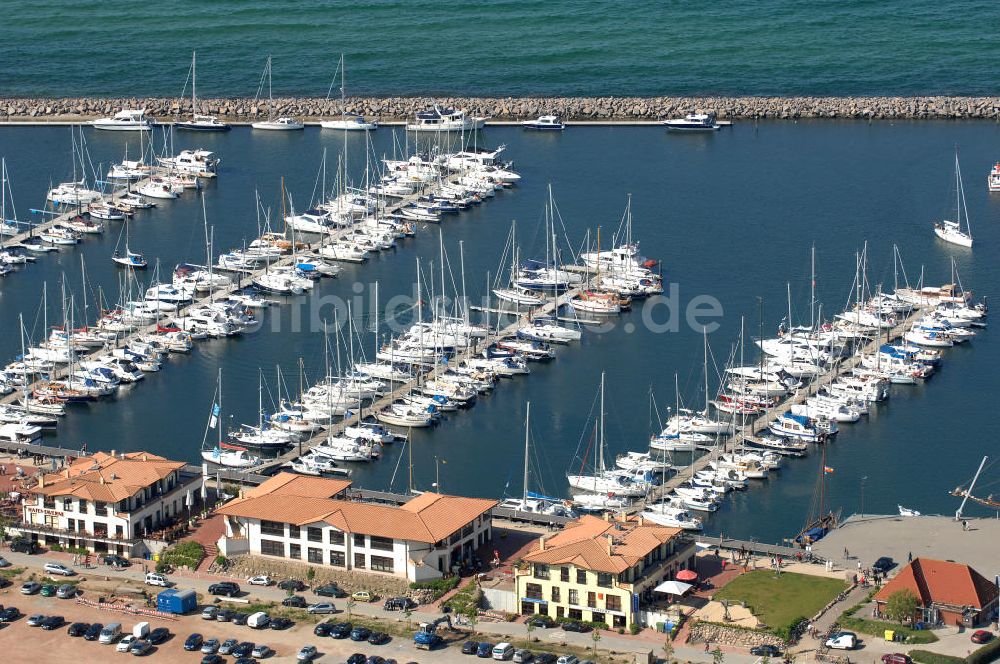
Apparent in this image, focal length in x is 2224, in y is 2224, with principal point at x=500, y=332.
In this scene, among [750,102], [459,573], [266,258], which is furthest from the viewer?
[750,102]

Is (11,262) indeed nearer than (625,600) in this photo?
No

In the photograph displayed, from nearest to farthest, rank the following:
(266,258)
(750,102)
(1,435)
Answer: (1,435) → (266,258) → (750,102)

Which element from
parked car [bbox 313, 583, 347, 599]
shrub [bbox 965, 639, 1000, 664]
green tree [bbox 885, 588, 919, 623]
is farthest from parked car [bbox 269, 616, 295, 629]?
shrub [bbox 965, 639, 1000, 664]

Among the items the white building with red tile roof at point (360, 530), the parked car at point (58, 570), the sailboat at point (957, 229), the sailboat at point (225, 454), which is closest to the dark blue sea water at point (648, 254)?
the sailboat at point (957, 229)

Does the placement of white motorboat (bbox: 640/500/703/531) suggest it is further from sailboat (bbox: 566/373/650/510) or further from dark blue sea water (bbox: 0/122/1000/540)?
sailboat (bbox: 566/373/650/510)

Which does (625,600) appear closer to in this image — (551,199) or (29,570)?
(29,570)

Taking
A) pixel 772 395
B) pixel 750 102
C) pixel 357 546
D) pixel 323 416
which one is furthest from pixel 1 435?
pixel 750 102

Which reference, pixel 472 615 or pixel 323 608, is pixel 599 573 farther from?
pixel 323 608

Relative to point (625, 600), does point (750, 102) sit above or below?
above
